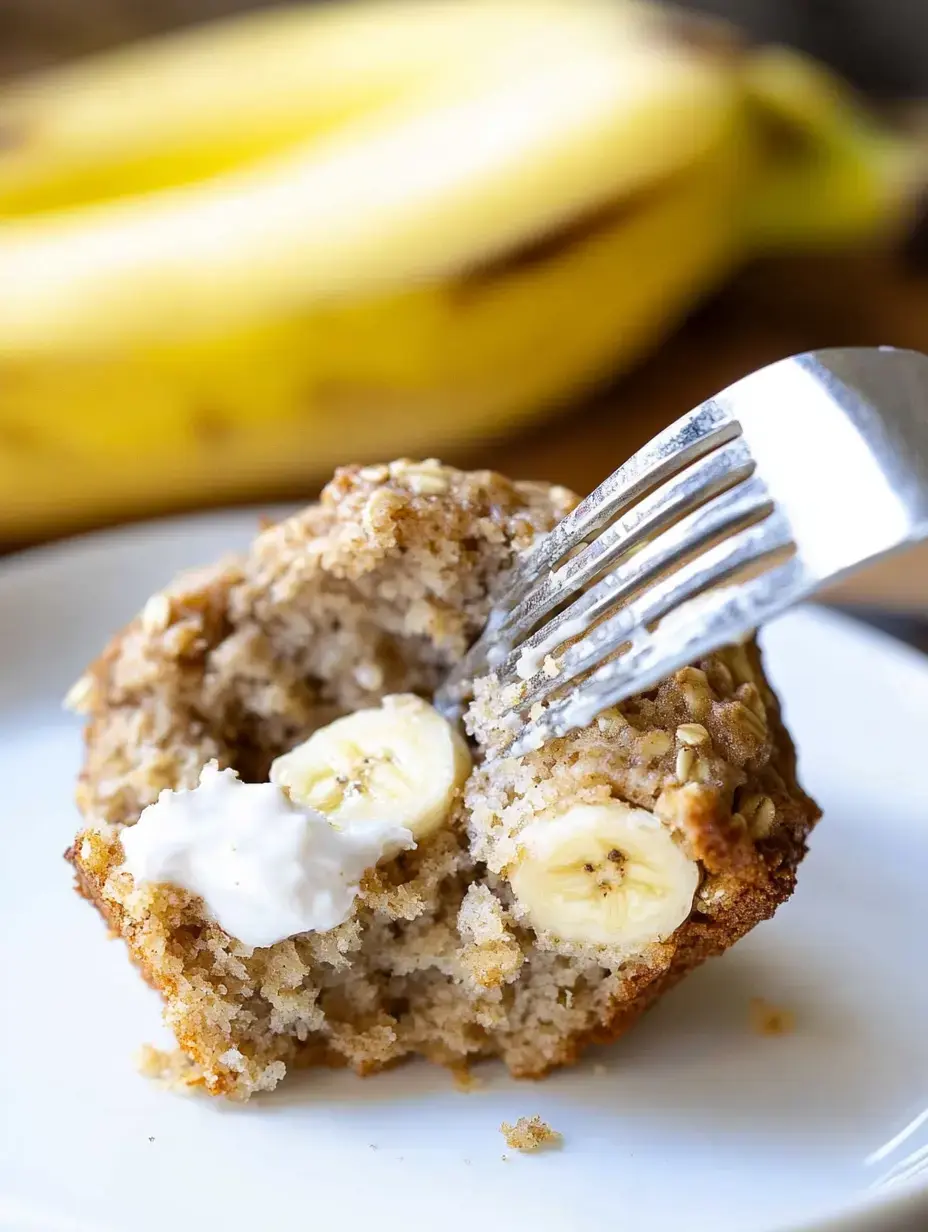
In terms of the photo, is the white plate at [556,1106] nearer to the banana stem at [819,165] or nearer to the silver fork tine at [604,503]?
the silver fork tine at [604,503]

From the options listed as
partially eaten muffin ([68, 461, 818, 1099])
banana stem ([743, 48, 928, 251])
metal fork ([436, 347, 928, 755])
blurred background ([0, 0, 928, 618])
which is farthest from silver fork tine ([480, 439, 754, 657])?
banana stem ([743, 48, 928, 251])

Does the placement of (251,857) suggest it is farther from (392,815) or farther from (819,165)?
(819,165)

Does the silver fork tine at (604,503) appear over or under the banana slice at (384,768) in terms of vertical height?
over

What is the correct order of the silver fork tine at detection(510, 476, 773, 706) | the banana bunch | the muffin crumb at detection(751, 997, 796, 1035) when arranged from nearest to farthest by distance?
the silver fork tine at detection(510, 476, 773, 706) < the muffin crumb at detection(751, 997, 796, 1035) < the banana bunch

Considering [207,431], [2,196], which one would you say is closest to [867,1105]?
A: [207,431]

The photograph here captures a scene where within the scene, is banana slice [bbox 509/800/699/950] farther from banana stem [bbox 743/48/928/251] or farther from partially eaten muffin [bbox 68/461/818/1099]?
banana stem [bbox 743/48/928/251]

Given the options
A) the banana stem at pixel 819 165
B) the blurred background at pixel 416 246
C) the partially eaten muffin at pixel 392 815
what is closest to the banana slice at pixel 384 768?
the partially eaten muffin at pixel 392 815

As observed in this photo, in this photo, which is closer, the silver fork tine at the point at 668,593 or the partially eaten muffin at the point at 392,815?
the silver fork tine at the point at 668,593

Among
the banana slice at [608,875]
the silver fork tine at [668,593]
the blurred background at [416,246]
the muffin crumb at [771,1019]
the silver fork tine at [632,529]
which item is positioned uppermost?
the blurred background at [416,246]

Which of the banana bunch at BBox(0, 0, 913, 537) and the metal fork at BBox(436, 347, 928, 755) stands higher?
the banana bunch at BBox(0, 0, 913, 537)
